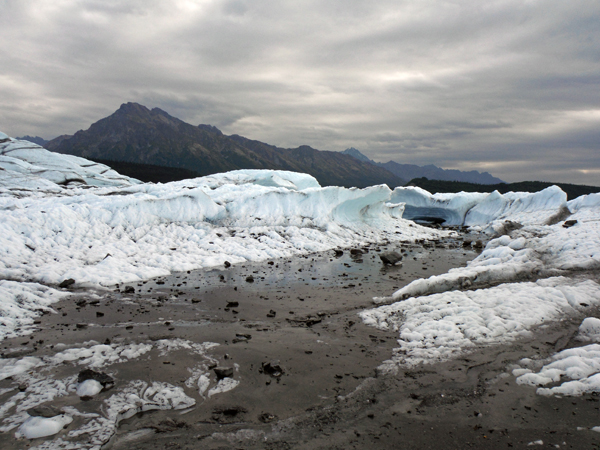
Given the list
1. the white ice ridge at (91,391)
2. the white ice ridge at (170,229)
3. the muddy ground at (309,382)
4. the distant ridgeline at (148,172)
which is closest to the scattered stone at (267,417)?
the muddy ground at (309,382)

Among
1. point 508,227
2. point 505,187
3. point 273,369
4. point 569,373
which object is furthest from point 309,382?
point 505,187

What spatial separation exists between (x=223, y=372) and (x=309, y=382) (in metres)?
1.55

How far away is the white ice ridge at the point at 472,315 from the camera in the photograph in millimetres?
7102

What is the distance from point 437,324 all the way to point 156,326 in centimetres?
686

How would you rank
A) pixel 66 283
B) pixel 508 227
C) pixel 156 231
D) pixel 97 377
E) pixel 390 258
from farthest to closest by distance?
pixel 508 227 → pixel 156 231 → pixel 390 258 → pixel 66 283 → pixel 97 377

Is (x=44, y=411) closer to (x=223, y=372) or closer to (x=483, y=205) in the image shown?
(x=223, y=372)

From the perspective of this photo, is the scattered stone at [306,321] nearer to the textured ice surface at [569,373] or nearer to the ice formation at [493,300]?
the ice formation at [493,300]

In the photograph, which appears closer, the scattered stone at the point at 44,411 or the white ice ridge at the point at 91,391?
the white ice ridge at the point at 91,391

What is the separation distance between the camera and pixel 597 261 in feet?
39.4

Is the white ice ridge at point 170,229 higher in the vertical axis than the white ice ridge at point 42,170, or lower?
lower

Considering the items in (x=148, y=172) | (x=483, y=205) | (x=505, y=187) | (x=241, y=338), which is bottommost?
(x=241, y=338)

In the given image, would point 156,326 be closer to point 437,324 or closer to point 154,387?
point 154,387

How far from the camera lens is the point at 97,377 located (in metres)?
5.62

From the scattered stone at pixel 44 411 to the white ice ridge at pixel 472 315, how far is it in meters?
Result: 5.34
